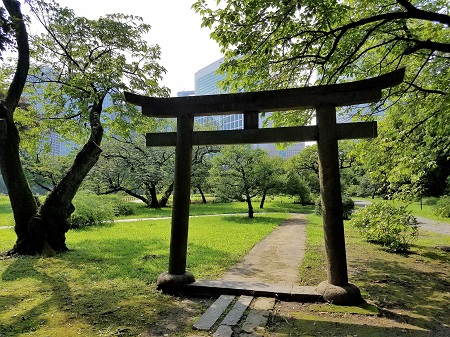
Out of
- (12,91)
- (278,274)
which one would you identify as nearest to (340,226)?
(278,274)

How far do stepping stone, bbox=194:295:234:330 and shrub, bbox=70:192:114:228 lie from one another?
36.9 ft

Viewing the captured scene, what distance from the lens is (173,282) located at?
203 inches

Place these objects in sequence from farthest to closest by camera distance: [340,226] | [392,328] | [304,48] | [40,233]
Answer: [40,233]
[304,48]
[340,226]
[392,328]

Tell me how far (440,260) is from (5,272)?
35.0 ft

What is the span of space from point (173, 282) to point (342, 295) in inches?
108

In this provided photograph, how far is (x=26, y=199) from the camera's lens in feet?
26.5

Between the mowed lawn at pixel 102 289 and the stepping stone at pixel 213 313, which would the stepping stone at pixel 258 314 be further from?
the mowed lawn at pixel 102 289

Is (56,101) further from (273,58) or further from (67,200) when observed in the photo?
(273,58)

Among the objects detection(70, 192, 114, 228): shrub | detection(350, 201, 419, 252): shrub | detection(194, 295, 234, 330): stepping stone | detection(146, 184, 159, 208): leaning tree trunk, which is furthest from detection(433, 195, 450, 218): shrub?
detection(146, 184, 159, 208): leaning tree trunk

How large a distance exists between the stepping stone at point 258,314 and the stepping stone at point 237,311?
110mm

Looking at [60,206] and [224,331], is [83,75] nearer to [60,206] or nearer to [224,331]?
[60,206]

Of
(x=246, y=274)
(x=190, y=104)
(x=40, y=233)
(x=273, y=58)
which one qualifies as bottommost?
(x=246, y=274)

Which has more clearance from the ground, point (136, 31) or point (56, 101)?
point (136, 31)

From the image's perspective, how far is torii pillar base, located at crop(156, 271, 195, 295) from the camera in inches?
202
